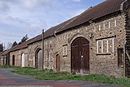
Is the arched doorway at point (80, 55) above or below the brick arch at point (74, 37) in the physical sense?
below

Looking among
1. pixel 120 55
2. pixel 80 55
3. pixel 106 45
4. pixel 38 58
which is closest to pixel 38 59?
pixel 38 58

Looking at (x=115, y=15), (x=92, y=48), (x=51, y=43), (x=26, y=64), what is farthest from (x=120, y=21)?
(x=26, y=64)

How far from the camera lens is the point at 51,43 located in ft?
147

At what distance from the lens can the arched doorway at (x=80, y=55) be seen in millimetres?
31219

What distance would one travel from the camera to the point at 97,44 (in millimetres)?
28375

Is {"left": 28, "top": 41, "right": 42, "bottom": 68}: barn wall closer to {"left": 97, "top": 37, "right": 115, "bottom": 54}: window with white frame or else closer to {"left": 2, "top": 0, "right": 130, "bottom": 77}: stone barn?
{"left": 2, "top": 0, "right": 130, "bottom": 77}: stone barn

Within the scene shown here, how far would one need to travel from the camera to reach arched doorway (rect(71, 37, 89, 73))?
3122 cm

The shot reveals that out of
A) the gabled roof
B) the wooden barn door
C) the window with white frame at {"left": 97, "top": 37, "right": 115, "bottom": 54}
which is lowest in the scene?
the wooden barn door

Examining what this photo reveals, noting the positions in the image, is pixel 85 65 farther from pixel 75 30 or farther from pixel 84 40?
pixel 75 30

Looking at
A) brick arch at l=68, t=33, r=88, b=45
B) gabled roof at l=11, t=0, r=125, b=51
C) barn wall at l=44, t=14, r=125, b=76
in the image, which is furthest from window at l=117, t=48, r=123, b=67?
brick arch at l=68, t=33, r=88, b=45

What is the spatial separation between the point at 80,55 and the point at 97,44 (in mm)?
4809

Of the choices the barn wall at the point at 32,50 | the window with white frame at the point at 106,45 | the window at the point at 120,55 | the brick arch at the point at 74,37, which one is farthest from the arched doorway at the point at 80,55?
the barn wall at the point at 32,50

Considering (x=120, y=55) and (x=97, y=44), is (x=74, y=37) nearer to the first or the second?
(x=97, y=44)

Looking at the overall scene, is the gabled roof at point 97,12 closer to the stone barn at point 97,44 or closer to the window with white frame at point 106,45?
the stone barn at point 97,44
